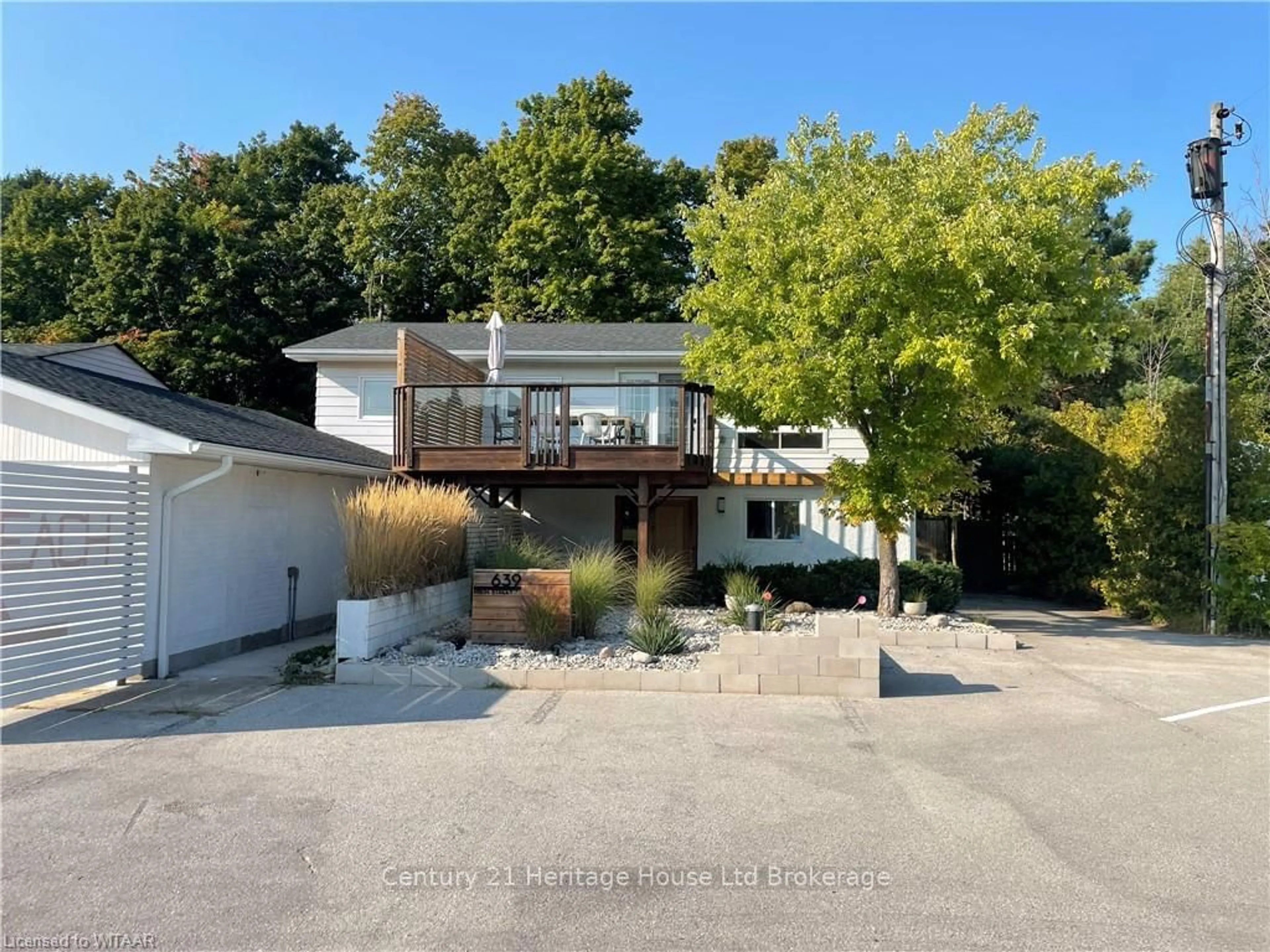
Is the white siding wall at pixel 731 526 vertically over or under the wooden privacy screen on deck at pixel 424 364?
under

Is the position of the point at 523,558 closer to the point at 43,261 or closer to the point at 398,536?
the point at 398,536

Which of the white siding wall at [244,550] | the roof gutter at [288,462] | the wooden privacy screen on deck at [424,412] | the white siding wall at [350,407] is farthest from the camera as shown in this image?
the white siding wall at [350,407]

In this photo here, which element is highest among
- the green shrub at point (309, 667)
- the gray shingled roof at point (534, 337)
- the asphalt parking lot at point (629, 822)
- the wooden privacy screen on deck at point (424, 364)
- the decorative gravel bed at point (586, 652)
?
the gray shingled roof at point (534, 337)

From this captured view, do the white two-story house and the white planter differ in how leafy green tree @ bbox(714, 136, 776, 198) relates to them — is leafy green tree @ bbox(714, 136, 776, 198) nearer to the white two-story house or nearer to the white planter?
the white two-story house

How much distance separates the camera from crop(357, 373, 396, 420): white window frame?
15828mm

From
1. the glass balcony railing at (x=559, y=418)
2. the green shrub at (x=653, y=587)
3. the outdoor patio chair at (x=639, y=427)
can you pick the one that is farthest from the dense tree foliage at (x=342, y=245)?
the green shrub at (x=653, y=587)

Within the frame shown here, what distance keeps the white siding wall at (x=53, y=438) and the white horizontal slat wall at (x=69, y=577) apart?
30 centimetres

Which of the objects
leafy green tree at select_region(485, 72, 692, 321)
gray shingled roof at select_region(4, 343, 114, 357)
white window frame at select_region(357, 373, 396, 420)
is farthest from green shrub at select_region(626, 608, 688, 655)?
leafy green tree at select_region(485, 72, 692, 321)

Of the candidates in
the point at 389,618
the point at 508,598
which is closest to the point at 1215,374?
the point at 508,598

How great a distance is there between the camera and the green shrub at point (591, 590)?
383 inches

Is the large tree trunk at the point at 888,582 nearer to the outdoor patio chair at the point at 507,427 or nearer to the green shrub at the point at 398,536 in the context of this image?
the outdoor patio chair at the point at 507,427

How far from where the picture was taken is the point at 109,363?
1092cm

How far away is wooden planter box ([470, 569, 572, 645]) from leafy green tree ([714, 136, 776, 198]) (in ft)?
72.9

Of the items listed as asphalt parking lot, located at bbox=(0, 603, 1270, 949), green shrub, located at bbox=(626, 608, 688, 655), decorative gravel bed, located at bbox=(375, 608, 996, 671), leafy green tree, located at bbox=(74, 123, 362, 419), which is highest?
leafy green tree, located at bbox=(74, 123, 362, 419)
